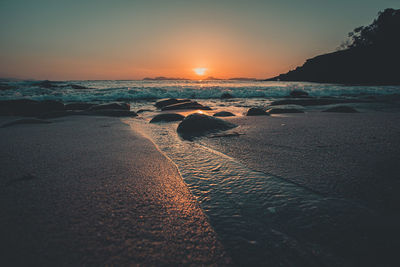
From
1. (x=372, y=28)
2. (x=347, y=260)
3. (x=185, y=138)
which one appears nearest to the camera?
(x=347, y=260)

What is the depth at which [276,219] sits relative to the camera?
855 millimetres

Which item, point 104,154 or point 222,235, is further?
point 104,154

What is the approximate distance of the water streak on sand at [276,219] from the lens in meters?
0.66

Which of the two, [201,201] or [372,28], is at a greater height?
[372,28]

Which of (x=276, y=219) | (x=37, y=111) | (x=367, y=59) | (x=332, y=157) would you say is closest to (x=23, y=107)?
(x=37, y=111)

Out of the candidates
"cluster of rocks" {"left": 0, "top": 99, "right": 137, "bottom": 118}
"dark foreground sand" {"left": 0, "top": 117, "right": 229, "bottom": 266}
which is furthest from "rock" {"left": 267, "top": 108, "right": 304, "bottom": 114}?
"dark foreground sand" {"left": 0, "top": 117, "right": 229, "bottom": 266}

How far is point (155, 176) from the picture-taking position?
1.31 m

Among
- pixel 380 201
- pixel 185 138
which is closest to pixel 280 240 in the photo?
pixel 380 201

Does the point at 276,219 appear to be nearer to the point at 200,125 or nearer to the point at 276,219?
the point at 276,219

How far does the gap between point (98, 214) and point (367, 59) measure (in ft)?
210

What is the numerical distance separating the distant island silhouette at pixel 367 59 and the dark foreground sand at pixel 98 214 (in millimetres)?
51661

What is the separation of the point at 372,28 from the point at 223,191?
76.8 metres

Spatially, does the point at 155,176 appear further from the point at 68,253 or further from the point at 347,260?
the point at 347,260

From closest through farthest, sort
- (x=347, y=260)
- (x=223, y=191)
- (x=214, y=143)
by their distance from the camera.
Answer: (x=347, y=260) < (x=223, y=191) < (x=214, y=143)
